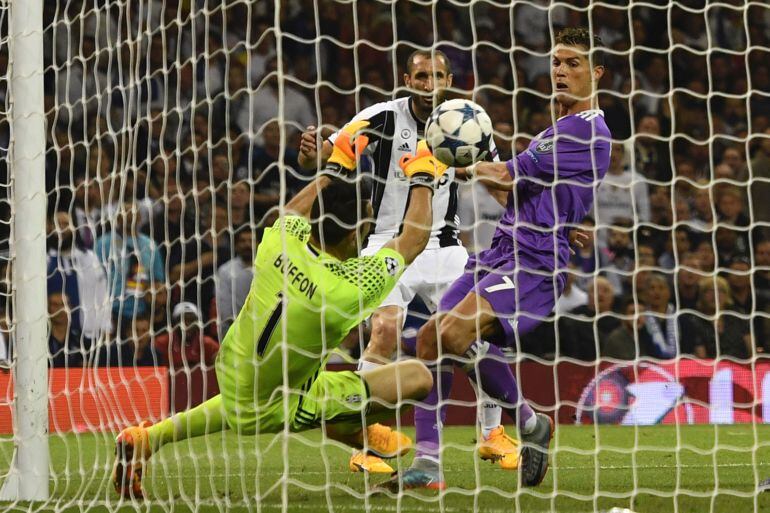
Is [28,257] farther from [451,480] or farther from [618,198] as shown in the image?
[618,198]

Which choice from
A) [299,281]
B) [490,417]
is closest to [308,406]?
[299,281]

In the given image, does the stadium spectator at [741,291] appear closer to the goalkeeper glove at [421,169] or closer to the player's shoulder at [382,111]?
the player's shoulder at [382,111]

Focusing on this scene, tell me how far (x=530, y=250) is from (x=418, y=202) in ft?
3.06

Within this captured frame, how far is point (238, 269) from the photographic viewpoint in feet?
29.9

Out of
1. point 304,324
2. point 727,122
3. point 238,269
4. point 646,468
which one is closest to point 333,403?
point 304,324

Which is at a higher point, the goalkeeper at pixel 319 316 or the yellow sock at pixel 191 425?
the goalkeeper at pixel 319 316

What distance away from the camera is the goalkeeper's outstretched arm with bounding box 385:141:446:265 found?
4.98 meters

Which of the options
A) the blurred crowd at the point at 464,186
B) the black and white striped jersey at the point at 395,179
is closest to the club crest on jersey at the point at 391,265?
the black and white striped jersey at the point at 395,179

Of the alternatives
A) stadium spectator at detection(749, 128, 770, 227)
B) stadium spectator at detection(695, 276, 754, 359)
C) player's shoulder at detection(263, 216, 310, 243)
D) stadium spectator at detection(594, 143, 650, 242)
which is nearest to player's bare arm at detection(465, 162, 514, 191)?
player's shoulder at detection(263, 216, 310, 243)

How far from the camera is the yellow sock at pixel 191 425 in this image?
17.0ft

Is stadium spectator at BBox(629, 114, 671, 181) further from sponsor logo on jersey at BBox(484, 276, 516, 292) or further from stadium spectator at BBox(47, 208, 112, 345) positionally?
sponsor logo on jersey at BBox(484, 276, 516, 292)

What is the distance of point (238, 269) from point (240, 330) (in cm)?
418

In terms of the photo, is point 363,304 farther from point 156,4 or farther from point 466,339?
point 156,4

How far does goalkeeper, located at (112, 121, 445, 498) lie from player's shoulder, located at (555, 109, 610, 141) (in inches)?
31.0
